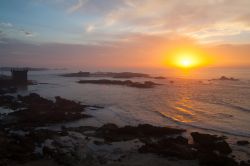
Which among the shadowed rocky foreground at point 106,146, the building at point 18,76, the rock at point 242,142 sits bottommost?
the shadowed rocky foreground at point 106,146

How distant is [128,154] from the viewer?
49.5 feet

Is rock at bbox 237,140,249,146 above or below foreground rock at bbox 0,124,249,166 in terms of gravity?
above

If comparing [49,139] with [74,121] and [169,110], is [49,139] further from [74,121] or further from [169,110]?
[169,110]

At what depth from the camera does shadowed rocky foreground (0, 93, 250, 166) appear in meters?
13.7

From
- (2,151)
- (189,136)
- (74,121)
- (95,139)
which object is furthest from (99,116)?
(2,151)

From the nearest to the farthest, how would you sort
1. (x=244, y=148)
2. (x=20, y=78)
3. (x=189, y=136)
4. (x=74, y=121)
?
(x=244, y=148) → (x=189, y=136) → (x=74, y=121) → (x=20, y=78)

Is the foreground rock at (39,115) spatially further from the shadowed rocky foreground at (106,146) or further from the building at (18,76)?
the building at (18,76)

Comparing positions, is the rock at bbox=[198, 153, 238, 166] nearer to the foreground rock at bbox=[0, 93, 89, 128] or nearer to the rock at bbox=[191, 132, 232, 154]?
the rock at bbox=[191, 132, 232, 154]

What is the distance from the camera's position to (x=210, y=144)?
1609cm

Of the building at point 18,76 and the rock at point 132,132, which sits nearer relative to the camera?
the rock at point 132,132

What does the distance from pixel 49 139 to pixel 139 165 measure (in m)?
7.26

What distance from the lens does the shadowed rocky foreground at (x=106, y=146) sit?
44.9ft

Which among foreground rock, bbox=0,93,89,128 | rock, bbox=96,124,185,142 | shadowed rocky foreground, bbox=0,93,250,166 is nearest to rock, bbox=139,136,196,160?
shadowed rocky foreground, bbox=0,93,250,166

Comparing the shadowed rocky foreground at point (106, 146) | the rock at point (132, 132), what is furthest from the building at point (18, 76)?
the rock at point (132, 132)
